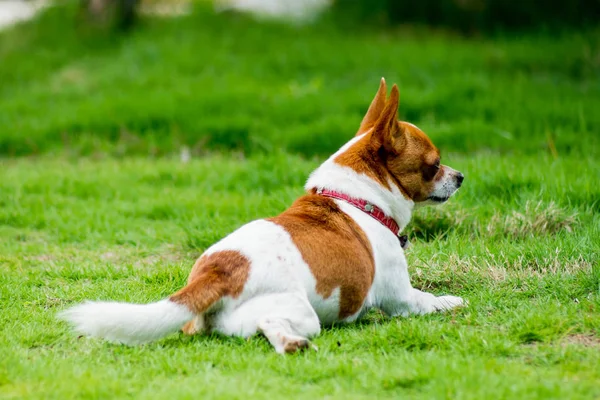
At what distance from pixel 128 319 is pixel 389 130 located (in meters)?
1.74

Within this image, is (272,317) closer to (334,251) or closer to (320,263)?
(320,263)

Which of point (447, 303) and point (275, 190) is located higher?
point (447, 303)

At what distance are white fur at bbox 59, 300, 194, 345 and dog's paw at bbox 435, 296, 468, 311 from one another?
143cm

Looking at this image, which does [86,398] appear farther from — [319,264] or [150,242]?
[150,242]

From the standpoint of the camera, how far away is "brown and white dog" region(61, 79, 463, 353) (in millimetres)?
3875

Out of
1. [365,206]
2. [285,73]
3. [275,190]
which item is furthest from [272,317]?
[285,73]

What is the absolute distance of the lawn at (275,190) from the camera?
370 centimetres

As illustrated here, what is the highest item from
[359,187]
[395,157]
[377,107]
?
[377,107]

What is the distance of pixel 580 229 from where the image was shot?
19.1 ft

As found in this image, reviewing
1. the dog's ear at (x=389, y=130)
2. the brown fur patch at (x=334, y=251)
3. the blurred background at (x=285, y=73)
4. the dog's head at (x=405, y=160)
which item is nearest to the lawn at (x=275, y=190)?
the blurred background at (x=285, y=73)

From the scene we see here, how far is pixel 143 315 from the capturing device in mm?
3822

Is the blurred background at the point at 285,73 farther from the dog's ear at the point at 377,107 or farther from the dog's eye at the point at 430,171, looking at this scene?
the dog's eye at the point at 430,171

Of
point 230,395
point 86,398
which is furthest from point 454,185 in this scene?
point 86,398

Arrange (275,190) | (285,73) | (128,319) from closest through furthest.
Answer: (128,319), (275,190), (285,73)
